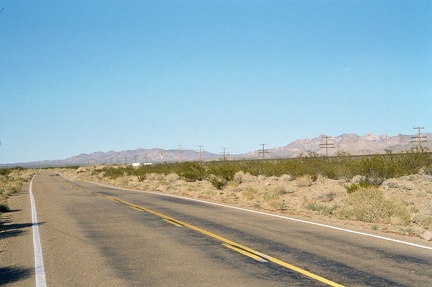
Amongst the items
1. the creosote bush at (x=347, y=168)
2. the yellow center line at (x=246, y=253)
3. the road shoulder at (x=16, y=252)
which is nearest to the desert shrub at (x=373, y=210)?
the yellow center line at (x=246, y=253)

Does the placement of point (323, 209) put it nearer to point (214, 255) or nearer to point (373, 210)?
point (373, 210)

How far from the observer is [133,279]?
26.7 feet

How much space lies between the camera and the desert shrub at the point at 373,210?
16389 mm

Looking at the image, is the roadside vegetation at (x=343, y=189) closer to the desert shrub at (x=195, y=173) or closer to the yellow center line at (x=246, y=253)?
the desert shrub at (x=195, y=173)

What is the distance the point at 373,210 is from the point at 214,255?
8713 mm

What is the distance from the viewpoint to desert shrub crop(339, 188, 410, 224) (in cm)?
1639

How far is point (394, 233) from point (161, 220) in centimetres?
753

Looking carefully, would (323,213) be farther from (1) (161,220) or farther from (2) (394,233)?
(1) (161,220)

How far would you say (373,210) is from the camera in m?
16.7

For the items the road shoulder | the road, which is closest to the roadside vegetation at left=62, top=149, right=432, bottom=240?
the road

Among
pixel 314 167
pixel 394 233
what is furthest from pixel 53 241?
pixel 314 167

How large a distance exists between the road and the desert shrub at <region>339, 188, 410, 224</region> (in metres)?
2.82

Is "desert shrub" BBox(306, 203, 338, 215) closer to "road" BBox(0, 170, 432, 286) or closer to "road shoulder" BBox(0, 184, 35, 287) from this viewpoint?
"road" BBox(0, 170, 432, 286)

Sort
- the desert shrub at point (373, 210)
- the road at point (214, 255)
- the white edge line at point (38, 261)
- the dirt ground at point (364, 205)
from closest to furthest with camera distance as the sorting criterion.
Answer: the road at point (214, 255) < the white edge line at point (38, 261) < the dirt ground at point (364, 205) < the desert shrub at point (373, 210)
